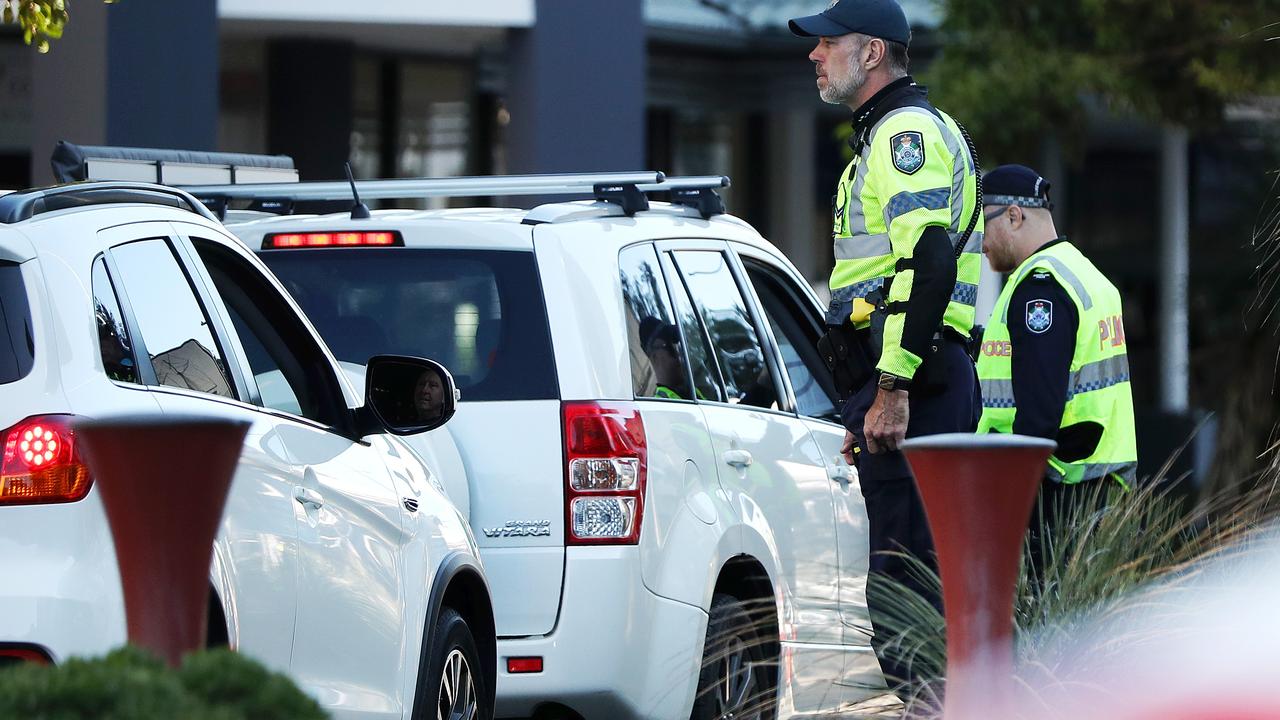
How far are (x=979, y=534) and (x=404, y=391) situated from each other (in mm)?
2030

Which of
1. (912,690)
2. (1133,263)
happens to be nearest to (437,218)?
(912,690)

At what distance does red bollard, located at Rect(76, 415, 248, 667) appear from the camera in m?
3.21

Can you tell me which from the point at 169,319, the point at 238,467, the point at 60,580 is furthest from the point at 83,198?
the point at 60,580

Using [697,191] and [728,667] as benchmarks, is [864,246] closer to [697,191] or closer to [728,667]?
[697,191]

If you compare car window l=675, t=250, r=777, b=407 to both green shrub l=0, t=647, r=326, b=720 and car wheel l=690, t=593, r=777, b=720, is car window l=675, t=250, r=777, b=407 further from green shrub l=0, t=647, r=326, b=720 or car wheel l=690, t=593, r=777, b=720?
green shrub l=0, t=647, r=326, b=720

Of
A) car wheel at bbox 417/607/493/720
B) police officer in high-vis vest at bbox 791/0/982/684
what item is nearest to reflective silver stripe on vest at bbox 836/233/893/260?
police officer in high-vis vest at bbox 791/0/982/684

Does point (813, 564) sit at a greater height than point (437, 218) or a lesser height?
lesser

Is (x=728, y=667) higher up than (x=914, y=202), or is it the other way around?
(x=914, y=202)

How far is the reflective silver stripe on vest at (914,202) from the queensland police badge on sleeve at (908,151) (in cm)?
7

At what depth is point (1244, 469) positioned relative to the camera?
43.6ft

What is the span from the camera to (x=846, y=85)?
6.07 meters

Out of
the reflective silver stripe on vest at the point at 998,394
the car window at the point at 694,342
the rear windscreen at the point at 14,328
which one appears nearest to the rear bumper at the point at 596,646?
the car window at the point at 694,342

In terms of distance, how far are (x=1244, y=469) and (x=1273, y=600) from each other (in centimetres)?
1022

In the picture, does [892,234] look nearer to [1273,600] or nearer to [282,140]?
[1273,600]
